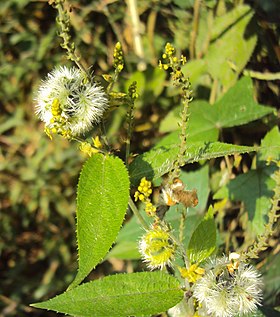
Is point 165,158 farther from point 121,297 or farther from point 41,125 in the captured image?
point 41,125

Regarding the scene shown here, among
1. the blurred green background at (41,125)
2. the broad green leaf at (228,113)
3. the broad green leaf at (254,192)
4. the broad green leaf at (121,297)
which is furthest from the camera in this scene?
the blurred green background at (41,125)

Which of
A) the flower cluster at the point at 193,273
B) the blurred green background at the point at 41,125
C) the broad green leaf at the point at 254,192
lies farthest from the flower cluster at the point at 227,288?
the blurred green background at the point at 41,125

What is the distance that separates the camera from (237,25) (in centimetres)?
152

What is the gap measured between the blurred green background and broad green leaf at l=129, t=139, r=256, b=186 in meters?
0.79

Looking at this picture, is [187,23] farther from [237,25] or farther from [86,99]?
[86,99]

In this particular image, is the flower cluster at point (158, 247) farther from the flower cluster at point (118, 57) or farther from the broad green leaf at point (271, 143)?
the broad green leaf at point (271, 143)

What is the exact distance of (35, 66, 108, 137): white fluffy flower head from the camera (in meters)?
0.88

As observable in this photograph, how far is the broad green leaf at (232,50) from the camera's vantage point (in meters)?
1.50

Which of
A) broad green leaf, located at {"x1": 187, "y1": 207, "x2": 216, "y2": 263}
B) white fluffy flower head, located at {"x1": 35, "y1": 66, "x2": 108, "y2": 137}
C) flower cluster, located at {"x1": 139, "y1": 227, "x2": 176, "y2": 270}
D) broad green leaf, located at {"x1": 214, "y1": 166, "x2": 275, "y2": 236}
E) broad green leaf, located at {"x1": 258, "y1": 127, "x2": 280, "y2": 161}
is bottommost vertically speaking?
broad green leaf, located at {"x1": 214, "y1": 166, "x2": 275, "y2": 236}

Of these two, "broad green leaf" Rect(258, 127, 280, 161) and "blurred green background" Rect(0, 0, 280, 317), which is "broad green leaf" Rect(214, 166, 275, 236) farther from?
"blurred green background" Rect(0, 0, 280, 317)

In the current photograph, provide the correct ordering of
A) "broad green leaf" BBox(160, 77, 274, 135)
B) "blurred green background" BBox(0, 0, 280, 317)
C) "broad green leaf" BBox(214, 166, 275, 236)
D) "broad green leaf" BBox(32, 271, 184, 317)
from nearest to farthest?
"broad green leaf" BBox(32, 271, 184, 317), "broad green leaf" BBox(214, 166, 275, 236), "broad green leaf" BBox(160, 77, 274, 135), "blurred green background" BBox(0, 0, 280, 317)

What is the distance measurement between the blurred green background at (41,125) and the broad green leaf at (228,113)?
0.29 metres

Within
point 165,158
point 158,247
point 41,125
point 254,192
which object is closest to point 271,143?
point 254,192

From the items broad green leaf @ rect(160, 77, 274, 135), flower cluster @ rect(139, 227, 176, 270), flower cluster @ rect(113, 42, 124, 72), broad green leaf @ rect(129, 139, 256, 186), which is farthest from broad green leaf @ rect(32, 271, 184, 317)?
broad green leaf @ rect(160, 77, 274, 135)
